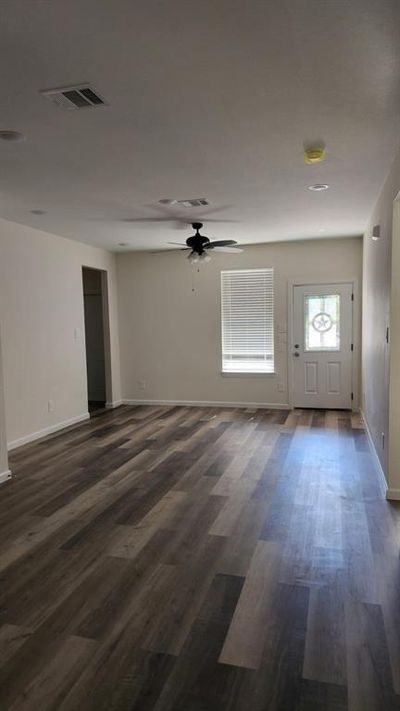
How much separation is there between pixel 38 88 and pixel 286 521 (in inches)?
119

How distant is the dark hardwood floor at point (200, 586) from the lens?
71.2 inches

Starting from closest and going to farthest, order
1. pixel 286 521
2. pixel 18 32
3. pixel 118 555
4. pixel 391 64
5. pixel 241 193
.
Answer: pixel 18 32 < pixel 391 64 < pixel 118 555 < pixel 286 521 < pixel 241 193

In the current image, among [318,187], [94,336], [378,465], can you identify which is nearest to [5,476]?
[378,465]

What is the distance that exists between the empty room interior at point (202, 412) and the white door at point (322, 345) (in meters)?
0.03

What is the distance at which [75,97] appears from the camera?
2.45 metres

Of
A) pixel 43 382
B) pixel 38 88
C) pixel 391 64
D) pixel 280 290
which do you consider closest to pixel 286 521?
pixel 391 64

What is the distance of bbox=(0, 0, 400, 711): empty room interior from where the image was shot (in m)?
1.88

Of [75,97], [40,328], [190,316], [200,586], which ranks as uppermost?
[75,97]

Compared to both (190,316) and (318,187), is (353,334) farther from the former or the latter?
(318,187)

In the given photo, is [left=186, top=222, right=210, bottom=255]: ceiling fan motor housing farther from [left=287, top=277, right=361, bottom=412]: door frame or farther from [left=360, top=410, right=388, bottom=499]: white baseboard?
[left=360, top=410, right=388, bottom=499]: white baseboard

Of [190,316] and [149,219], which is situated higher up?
[149,219]

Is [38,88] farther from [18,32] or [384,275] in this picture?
[384,275]

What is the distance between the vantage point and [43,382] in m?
5.91

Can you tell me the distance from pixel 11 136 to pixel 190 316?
16.0ft
